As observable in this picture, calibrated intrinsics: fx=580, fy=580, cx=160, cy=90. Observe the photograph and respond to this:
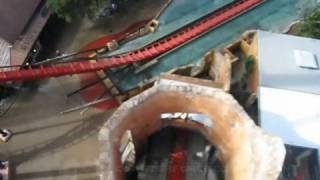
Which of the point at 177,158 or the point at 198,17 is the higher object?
the point at 198,17

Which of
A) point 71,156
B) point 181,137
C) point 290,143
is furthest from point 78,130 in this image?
point 290,143

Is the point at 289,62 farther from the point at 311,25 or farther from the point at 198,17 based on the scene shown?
the point at 198,17

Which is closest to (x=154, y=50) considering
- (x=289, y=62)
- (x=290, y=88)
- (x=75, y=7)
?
(x=75, y=7)

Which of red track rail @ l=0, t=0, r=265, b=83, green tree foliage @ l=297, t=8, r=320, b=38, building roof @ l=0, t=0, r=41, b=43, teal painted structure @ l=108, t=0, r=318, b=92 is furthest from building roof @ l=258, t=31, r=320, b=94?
building roof @ l=0, t=0, r=41, b=43

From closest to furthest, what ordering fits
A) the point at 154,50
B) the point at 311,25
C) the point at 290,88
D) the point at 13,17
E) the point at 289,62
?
the point at 290,88, the point at 289,62, the point at 311,25, the point at 154,50, the point at 13,17

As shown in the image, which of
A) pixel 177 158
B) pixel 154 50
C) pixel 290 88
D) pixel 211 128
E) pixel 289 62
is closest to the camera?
pixel 211 128

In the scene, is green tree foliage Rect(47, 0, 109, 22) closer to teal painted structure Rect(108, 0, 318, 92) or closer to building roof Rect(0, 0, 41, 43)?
building roof Rect(0, 0, 41, 43)

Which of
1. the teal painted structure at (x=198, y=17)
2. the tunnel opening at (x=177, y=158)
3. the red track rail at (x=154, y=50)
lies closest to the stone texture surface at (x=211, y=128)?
the tunnel opening at (x=177, y=158)
